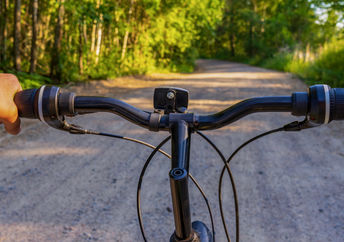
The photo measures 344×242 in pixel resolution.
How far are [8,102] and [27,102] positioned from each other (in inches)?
2.3

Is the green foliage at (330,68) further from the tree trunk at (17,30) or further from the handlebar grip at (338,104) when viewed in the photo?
the handlebar grip at (338,104)

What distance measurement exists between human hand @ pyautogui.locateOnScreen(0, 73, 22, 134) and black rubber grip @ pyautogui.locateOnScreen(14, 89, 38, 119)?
16 mm

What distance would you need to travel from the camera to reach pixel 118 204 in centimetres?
322

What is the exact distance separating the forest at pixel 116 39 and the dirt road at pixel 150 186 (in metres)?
4.56

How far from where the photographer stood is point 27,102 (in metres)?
1.04

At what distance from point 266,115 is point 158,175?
353cm

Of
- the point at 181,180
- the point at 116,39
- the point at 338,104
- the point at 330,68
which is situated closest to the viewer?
the point at 181,180

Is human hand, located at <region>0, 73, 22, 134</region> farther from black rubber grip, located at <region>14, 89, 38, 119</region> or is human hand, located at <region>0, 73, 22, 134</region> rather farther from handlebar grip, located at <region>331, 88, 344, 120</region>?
handlebar grip, located at <region>331, 88, 344, 120</region>

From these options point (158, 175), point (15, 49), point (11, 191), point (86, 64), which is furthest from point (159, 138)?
point (86, 64)

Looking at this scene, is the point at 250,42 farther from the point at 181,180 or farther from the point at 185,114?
the point at 181,180

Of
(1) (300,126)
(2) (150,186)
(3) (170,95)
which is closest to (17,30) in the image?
(2) (150,186)

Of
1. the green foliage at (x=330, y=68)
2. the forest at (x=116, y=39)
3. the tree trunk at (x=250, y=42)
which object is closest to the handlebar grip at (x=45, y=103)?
the forest at (x=116, y=39)

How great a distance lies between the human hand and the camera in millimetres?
1014

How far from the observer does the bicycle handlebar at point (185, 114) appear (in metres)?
0.95
